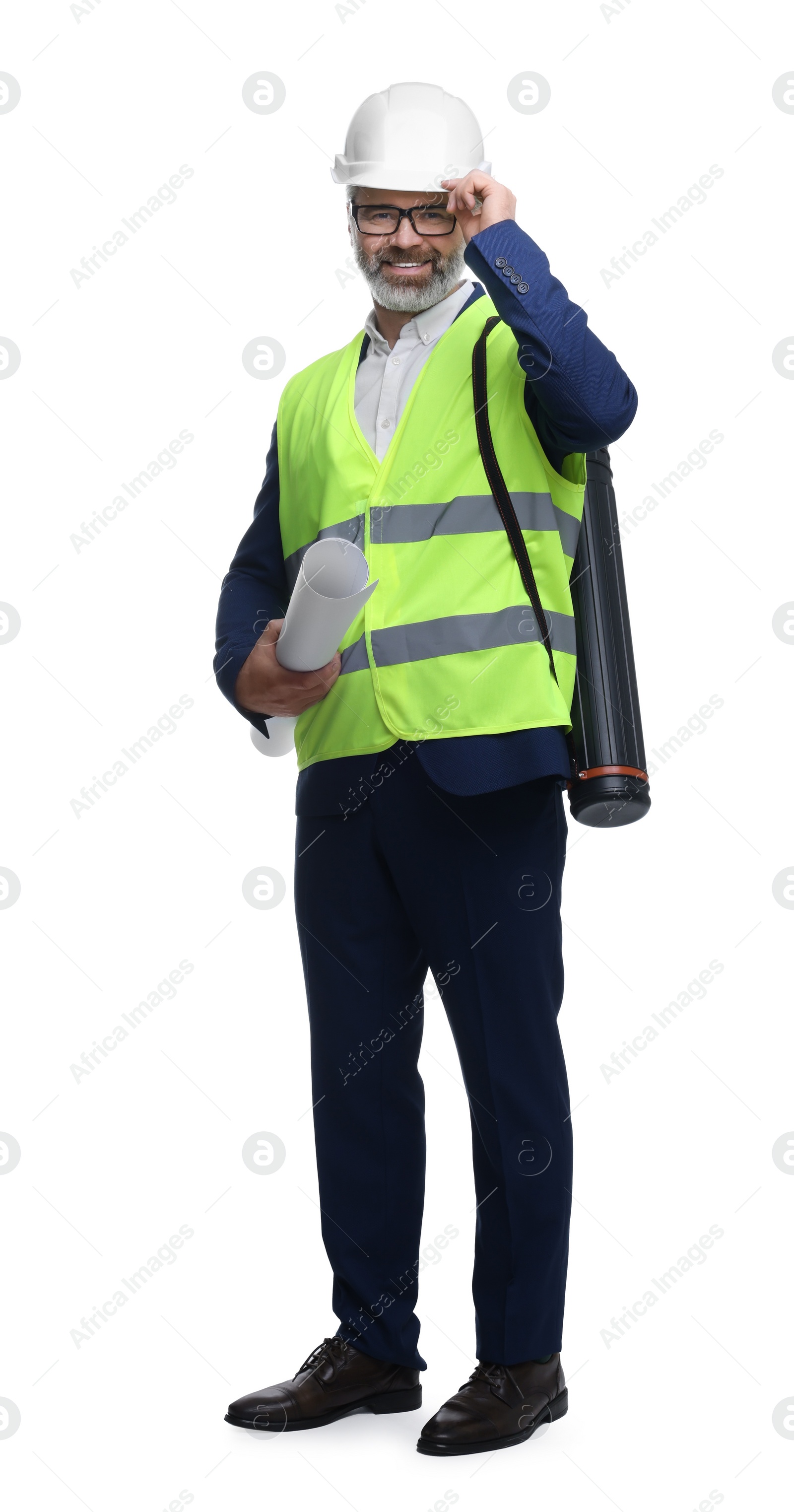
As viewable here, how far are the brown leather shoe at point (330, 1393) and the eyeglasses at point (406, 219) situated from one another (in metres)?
2.01

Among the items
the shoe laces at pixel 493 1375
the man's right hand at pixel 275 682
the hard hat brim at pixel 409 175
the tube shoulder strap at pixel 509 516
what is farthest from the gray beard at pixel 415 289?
the shoe laces at pixel 493 1375

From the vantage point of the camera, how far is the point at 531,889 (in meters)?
2.34

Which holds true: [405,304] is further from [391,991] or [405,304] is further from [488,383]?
[391,991]

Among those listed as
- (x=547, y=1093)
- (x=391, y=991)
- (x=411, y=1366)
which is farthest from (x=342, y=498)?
(x=411, y=1366)

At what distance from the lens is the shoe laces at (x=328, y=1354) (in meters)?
2.49

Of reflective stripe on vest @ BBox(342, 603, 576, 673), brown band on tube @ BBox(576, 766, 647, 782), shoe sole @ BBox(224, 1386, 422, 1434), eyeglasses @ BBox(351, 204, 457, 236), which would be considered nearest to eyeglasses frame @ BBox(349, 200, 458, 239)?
eyeglasses @ BBox(351, 204, 457, 236)

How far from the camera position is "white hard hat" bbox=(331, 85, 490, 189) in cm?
248

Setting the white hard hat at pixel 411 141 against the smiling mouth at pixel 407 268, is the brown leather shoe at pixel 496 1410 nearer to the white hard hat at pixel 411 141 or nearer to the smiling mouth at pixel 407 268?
the smiling mouth at pixel 407 268

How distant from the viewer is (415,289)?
253cm

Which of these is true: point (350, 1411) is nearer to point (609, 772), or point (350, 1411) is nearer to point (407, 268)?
point (609, 772)

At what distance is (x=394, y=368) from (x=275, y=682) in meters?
0.63

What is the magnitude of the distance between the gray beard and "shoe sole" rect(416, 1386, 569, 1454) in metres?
1.95

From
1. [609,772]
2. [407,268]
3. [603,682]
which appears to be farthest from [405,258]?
[609,772]

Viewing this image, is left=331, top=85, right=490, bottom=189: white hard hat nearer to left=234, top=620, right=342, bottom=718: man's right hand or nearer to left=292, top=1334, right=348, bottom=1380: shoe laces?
left=234, top=620, right=342, bottom=718: man's right hand
